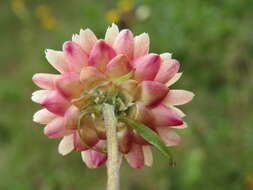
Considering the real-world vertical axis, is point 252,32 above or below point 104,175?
above

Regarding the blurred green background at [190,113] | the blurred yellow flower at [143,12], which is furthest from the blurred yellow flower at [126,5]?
the blurred yellow flower at [143,12]

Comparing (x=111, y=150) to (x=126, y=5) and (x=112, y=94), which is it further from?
(x=126, y=5)

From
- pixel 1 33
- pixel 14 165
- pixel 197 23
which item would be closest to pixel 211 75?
pixel 197 23

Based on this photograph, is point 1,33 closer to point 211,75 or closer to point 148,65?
point 211,75

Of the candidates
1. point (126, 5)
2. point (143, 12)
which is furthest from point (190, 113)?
point (126, 5)

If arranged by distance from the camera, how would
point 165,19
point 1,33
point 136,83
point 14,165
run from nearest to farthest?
point 136,83 < point 14,165 < point 165,19 < point 1,33

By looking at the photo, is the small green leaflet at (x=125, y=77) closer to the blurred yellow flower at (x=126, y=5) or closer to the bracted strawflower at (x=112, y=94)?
the bracted strawflower at (x=112, y=94)

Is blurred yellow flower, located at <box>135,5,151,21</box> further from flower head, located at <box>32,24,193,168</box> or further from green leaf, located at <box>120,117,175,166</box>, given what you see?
green leaf, located at <box>120,117,175,166</box>
